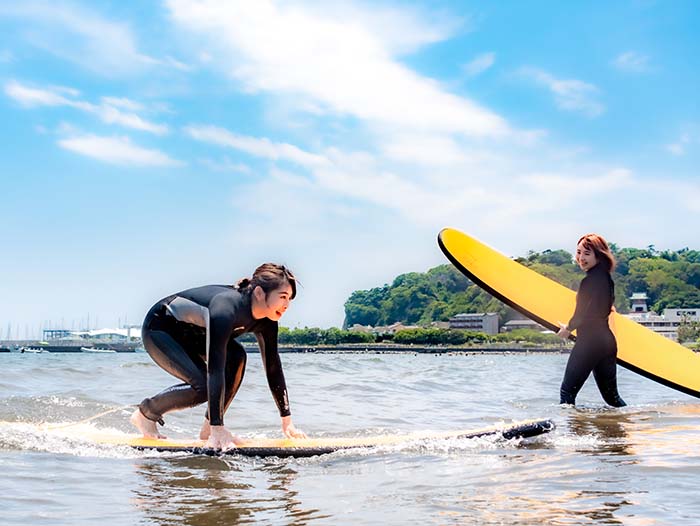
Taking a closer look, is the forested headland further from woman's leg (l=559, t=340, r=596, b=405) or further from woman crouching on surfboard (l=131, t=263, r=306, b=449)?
woman crouching on surfboard (l=131, t=263, r=306, b=449)

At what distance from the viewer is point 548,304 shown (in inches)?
348

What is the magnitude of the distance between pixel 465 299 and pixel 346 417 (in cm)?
16974

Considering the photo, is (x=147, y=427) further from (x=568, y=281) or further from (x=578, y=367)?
(x=568, y=281)

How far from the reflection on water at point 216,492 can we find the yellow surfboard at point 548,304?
445 cm

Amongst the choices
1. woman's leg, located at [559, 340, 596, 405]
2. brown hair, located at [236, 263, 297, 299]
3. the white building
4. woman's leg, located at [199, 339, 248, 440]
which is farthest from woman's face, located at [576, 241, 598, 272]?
the white building

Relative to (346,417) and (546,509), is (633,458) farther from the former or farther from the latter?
(346,417)

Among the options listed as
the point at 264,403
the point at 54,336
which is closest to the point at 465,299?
the point at 54,336

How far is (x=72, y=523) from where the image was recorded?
3.32 m

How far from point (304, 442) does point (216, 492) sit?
1.40 meters

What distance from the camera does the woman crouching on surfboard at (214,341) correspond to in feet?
16.3

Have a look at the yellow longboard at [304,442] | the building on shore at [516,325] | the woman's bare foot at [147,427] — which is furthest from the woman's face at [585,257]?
the building on shore at [516,325]

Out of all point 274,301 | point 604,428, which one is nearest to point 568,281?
point 604,428

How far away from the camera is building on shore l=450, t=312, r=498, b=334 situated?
154m

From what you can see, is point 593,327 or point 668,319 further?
point 668,319
